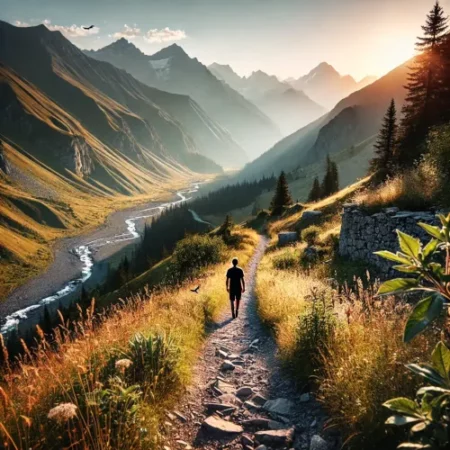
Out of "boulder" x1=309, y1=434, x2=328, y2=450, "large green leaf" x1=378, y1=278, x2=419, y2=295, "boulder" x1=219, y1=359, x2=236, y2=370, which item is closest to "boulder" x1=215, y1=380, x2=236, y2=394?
"boulder" x1=219, y1=359, x2=236, y2=370

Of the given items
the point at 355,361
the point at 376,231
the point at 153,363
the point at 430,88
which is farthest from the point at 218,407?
the point at 430,88

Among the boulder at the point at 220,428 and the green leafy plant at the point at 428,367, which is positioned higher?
the green leafy plant at the point at 428,367

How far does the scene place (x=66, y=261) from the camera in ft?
471

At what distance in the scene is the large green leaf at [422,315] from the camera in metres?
2.30

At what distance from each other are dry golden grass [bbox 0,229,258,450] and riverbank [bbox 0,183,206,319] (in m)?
107

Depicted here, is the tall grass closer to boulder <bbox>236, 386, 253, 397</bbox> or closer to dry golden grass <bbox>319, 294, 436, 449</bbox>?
dry golden grass <bbox>319, 294, 436, 449</bbox>

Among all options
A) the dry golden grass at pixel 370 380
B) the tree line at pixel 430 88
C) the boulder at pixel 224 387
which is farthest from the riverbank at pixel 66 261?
the dry golden grass at pixel 370 380

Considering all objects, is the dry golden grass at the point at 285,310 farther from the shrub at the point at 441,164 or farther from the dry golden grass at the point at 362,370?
the shrub at the point at 441,164

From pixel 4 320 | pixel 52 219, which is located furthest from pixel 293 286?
pixel 52 219

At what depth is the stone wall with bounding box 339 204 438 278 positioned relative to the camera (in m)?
15.5

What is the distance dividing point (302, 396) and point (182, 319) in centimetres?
485

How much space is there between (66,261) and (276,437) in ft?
497

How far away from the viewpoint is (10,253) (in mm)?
133750

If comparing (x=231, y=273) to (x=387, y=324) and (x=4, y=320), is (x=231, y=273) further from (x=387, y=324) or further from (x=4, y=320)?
(x=4, y=320)
